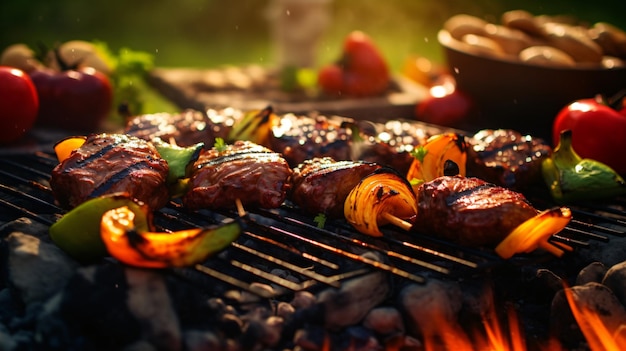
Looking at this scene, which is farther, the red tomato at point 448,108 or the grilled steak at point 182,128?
the red tomato at point 448,108

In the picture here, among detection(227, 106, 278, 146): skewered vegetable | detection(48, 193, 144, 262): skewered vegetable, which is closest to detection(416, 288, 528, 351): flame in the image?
detection(48, 193, 144, 262): skewered vegetable

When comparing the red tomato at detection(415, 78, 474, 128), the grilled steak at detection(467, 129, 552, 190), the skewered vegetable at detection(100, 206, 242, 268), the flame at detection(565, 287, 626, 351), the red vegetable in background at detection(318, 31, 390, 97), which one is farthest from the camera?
the red vegetable in background at detection(318, 31, 390, 97)

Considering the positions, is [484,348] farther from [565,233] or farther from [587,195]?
[587,195]

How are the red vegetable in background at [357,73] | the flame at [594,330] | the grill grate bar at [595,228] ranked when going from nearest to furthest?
the flame at [594,330], the grill grate bar at [595,228], the red vegetable in background at [357,73]

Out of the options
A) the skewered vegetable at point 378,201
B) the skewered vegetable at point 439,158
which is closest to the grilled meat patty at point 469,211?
the skewered vegetable at point 378,201

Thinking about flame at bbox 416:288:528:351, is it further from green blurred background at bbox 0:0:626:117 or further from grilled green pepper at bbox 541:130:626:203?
green blurred background at bbox 0:0:626:117

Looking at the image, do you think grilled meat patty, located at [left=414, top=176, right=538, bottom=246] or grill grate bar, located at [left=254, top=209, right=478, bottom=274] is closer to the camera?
grill grate bar, located at [left=254, top=209, right=478, bottom=274]

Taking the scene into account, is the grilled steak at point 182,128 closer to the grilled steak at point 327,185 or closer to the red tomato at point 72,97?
the grilled steak at point 327,185

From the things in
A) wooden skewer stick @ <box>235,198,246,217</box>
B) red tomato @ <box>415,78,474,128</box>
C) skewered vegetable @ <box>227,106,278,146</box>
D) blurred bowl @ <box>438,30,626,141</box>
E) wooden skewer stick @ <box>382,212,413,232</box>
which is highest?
blurred bowl @ <box>438,30,626,141</box>

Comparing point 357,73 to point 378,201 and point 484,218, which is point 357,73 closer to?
point 378,201
